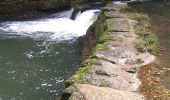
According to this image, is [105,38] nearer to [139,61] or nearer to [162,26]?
[139,61]

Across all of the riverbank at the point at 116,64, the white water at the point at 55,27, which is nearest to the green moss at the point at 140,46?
the riverbank at the point at 116,64

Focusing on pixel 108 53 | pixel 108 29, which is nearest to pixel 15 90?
pixel 108 53

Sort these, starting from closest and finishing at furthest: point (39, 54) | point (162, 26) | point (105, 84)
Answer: point (105, 84), point (39, 54), point (162, 26)

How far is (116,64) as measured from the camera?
8.38 meters

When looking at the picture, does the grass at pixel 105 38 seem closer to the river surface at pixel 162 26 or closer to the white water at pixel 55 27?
the river surface at pixel 162 26

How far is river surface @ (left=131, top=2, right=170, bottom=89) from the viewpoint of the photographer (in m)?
8.84

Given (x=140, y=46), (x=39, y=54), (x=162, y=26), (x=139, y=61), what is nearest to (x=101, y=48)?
(x=140, y=46)

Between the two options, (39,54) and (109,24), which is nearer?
(109,24)

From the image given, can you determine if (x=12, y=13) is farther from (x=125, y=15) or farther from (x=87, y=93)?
(x=87, y=93)

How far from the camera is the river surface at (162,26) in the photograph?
8836 mm

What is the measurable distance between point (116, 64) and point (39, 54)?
484 cm

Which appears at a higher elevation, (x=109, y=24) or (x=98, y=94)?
(x=98, y=94)

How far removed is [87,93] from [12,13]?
513 inches

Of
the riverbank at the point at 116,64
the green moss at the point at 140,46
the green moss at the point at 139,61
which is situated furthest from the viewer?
the green moss at the point at 140,46
